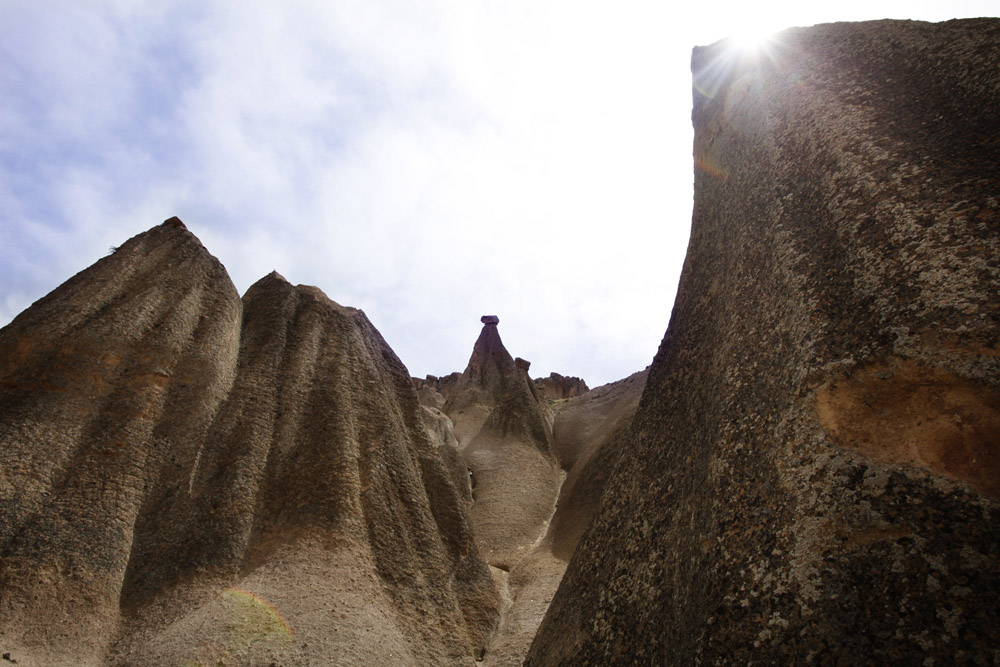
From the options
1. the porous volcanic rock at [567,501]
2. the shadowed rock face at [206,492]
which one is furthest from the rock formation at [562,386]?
the shadowed rock face at [206,492]

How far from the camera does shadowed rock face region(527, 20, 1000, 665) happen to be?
2535 millimetres

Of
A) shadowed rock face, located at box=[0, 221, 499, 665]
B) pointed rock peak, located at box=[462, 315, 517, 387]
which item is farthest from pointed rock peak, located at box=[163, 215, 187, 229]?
pointed rock peak, located at box=[462, 315, 517, 387]

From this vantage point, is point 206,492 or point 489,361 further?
point 489,361

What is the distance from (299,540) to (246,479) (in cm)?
112

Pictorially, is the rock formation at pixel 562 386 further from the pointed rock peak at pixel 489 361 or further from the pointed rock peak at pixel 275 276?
the pointed rock peak at pixel 275 276

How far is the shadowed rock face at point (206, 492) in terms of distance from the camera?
6129 millimetres

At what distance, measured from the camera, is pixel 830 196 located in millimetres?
4141

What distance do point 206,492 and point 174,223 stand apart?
5185mm

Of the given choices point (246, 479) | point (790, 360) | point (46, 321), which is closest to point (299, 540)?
point (246, 479)

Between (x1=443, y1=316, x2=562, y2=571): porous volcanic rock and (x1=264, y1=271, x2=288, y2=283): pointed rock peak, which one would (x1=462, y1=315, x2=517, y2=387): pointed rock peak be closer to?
(x1=443, y1=316, x2=562, y2=571): porous volcanic rock

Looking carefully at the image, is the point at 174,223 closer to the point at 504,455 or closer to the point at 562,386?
the point at 504,455

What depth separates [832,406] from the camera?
123 inches

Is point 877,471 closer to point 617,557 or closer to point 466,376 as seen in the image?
point 617,557

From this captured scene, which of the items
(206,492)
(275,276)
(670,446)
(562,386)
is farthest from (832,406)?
(562,386)
